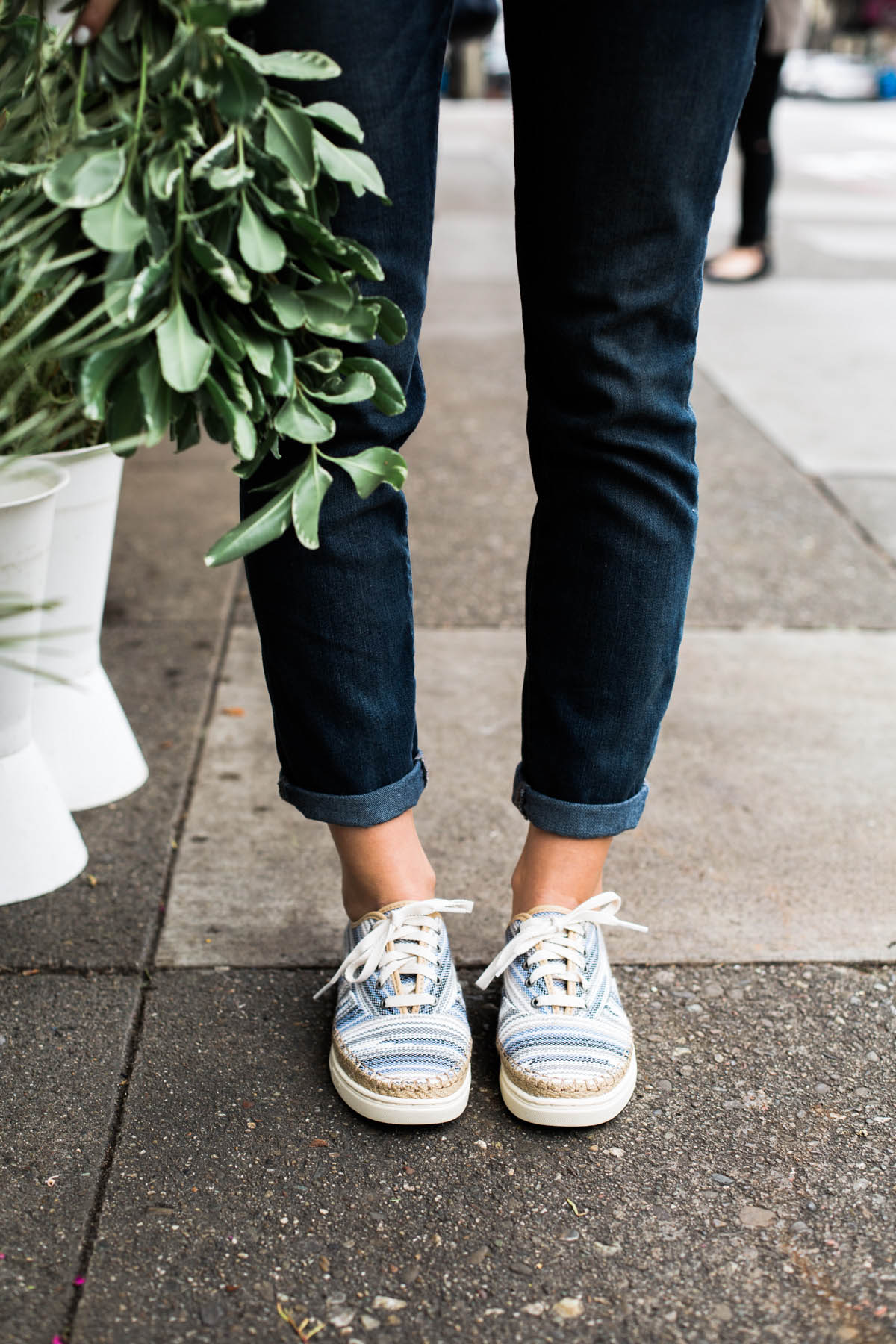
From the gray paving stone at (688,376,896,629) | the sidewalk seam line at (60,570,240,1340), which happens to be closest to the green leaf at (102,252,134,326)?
the sidewalk seam line at (60,570,240,1340)

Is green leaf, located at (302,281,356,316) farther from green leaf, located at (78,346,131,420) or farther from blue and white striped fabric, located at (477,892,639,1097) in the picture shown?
blue and white striped fabric, located at (477,892,639,1097)

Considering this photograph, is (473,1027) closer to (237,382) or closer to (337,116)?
(237,382)

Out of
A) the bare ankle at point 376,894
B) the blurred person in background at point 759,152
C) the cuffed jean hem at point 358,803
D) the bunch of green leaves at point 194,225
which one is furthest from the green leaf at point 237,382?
the blurred person in background at point 759,152

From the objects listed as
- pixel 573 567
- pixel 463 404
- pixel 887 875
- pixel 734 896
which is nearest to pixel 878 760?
pixel 887 875

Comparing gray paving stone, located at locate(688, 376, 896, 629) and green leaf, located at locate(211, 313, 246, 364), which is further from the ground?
green leaf, located at locate(211, 313, 246, 364)

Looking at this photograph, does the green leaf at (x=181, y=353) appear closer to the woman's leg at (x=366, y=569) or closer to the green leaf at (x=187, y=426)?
the green leaf at (x=187, y=426)

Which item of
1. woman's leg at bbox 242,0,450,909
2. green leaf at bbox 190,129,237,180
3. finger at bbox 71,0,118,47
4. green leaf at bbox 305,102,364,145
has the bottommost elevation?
woman's leg at bbox 242,0,450,909

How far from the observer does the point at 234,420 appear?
98 cm

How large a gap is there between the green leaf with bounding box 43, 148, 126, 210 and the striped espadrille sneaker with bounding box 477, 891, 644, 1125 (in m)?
0.84

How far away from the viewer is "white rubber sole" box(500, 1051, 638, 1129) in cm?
125

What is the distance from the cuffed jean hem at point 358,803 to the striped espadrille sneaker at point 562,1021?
193 millimetres

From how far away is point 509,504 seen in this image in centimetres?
313

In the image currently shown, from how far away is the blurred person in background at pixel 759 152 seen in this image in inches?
177

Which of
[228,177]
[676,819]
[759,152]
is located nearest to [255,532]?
[228,177]
